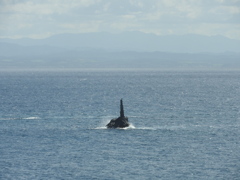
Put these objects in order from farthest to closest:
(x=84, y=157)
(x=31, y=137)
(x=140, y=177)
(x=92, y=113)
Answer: (x=92, y=113)
(x=31, y=137)
(x=84, y=157)
(x=140, y=177)

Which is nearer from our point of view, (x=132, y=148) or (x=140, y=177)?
(x=140, y=177)

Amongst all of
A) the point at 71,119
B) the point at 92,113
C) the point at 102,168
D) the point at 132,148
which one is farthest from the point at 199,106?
the point at 102,168

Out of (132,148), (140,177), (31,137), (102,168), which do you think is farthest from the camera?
(31,137)

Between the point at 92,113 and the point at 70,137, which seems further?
the point at 92,113

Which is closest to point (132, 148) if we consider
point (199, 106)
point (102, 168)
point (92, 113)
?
point (102, 168)

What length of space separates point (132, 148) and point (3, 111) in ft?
222

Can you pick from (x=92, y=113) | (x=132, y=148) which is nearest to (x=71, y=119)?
(x=92, y=113)

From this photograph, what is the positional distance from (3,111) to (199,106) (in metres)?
56.7

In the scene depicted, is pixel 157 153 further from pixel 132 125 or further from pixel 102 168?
pixel 132 125

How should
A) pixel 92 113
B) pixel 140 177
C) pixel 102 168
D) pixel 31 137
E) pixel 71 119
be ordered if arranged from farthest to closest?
pixel 92 113 < pixel 71 119 < pixel 31 137 < pixel 102 168 < pixel 140 177

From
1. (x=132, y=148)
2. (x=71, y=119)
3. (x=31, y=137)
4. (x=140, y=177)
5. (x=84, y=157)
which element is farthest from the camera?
(x=71, y=119)

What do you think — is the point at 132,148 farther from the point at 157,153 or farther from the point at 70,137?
the point at 70,137

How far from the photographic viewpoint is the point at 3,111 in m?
156

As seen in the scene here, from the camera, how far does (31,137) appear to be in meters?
107
